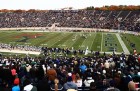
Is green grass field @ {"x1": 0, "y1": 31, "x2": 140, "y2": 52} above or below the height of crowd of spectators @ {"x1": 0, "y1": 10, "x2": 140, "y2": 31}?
above

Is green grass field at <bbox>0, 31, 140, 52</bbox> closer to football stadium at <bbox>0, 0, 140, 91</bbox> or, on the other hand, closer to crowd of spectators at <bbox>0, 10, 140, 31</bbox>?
football stadium at <bbox>0, 0, 140, 91</bbox>

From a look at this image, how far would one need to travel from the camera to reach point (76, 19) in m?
136

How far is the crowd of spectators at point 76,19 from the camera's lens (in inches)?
4668

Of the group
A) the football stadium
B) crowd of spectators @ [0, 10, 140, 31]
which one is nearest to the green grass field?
the football stadium

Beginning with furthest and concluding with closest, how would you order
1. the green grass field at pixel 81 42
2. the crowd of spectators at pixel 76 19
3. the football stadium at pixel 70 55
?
the crowd of spectators at pixel 76 19 < the green grass field at pixel 81 42 < the football stadium at pixel 70 55

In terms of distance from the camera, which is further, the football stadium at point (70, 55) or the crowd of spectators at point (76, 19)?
the crowd of spectators at point (76, 19)

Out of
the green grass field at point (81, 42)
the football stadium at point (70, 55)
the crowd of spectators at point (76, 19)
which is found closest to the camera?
the football stadium at point (70, 55)

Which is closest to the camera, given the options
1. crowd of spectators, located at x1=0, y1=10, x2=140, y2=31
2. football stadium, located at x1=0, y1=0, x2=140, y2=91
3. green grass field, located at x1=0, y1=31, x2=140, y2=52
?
football stadium, located at x1=0, y1=0, x2=140, y2=91

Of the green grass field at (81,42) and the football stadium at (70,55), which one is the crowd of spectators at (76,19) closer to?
the football stadium at (70,55)

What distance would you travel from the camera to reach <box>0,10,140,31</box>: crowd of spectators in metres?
119

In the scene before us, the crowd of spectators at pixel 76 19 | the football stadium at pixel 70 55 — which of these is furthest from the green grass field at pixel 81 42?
the crowd of spectators at pixel 76 19

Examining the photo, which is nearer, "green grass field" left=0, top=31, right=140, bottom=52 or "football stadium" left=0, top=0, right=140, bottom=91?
"football stadium" left=0, top=0, right=140, bottom=91

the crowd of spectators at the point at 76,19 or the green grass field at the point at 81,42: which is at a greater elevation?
the green grass field at the point at 81,42

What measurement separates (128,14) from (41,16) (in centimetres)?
4142
